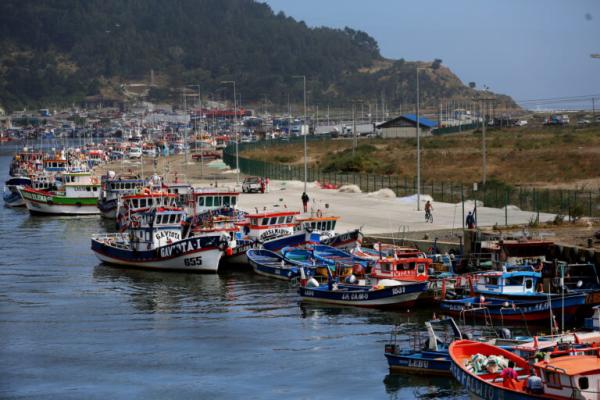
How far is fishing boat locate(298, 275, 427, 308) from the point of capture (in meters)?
46.8

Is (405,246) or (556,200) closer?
(405,246)

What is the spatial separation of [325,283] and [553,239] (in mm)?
11096

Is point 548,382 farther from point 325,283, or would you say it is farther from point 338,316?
point 325,283

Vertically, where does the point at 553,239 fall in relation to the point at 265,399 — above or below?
above

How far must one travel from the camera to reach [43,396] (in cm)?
3662

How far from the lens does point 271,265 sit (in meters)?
56.8

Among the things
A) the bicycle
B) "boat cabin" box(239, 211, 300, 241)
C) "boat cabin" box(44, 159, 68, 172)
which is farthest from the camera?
"boat cabin" box(44, 159, 68, 172)

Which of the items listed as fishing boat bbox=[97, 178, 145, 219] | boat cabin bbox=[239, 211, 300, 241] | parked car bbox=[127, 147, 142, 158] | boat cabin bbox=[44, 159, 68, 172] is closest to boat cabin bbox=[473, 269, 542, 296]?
boat cabin bbox=[239, 211, 300, 241]

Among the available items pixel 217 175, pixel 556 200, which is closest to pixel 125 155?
pixel 217 175

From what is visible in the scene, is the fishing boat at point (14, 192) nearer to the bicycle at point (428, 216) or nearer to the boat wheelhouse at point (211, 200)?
the boat wheelhouse at point (211, 200)

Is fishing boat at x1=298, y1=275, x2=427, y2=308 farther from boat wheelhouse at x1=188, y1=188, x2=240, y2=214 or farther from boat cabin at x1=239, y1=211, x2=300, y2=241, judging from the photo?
boat wheelhouse at x1=188, y1=188, x2=240, y2=214

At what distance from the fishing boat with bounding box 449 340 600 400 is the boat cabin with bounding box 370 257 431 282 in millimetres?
14816

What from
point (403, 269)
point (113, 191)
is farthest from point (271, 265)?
point (113, 191)

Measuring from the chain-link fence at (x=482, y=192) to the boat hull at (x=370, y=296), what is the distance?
1729 cm
